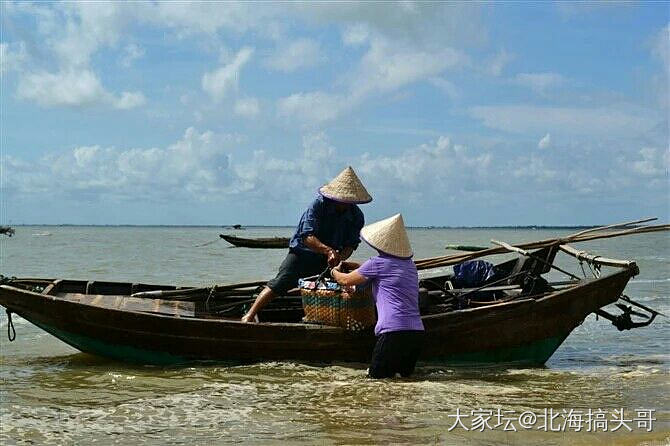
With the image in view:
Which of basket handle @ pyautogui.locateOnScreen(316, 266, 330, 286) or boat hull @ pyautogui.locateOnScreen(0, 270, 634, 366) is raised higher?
basket handle @ pyautogui.locateOnScreen(316, 266, 330, 286)

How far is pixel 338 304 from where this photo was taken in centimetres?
720

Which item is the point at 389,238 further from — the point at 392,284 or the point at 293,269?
the point at 293,269

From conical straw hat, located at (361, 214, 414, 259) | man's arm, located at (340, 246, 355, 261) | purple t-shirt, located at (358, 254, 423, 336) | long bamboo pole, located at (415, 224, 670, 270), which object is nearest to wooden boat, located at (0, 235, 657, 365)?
long bamboo pole, located at (415, 224, 670, 270)

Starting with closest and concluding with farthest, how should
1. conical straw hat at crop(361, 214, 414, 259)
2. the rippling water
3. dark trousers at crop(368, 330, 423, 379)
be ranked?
the rippling water, conical straw hat at crop(361, 214, 414, 259), dark trousers at crop(368, 330, 423, 379)

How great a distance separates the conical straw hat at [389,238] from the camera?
6.36 metres

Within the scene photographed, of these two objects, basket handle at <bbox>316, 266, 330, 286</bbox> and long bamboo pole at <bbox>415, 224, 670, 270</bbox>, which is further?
long bamboo pole at <bbox>415, 224, 670, 270</bbox>

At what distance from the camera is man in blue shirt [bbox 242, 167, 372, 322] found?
7324 mm

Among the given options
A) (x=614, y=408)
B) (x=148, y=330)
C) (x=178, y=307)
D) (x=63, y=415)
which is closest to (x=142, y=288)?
(x=178, y=307)

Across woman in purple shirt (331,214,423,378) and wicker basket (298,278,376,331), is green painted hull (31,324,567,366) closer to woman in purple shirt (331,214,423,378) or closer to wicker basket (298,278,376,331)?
wicker basket (298,278,376,331)

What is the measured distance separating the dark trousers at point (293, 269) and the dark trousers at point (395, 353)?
4.57ft

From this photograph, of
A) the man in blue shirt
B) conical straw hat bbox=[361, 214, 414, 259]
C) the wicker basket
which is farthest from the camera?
the man in blue shirt

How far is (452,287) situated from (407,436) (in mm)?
3646

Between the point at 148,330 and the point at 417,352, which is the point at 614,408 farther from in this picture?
the point at 148,330

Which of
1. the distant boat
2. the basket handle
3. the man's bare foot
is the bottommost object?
the man's bare foot
